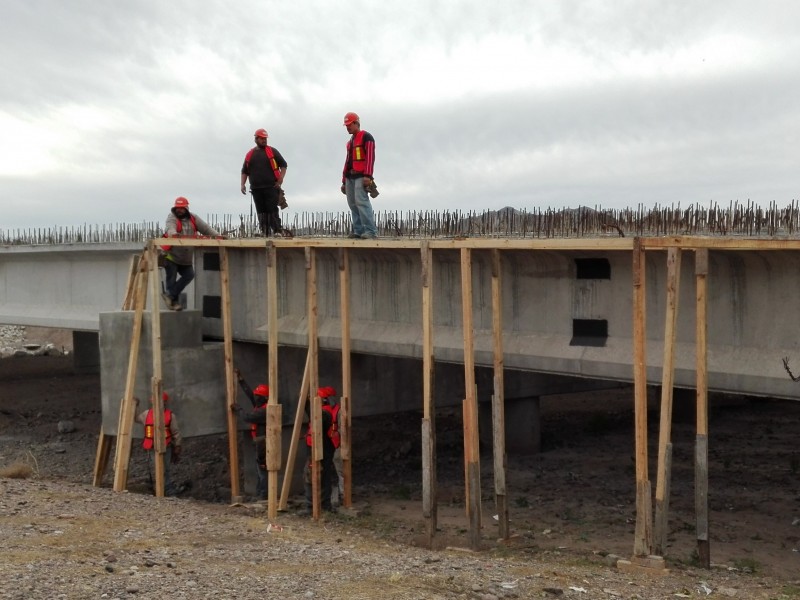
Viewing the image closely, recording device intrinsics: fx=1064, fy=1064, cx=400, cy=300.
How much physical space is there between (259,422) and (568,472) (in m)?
6.06

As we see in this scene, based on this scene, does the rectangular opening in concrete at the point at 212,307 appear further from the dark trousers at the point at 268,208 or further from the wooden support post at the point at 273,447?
the wooden support post at the point at 273,447

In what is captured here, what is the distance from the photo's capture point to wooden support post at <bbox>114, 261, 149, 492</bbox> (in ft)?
55.0

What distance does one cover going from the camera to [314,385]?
15.3 metres

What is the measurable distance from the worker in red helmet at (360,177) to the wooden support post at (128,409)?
12.7 ft

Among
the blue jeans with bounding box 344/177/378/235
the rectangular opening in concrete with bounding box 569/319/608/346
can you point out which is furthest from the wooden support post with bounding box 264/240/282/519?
the rectangular opening in concrete with bounding box 569/319/608/346

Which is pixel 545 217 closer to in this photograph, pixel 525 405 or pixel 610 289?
pixel 610 289

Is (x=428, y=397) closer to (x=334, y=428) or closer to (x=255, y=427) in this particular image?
(x=334, y=428)

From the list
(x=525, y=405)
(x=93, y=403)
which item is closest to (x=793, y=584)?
(x=525, y=405)

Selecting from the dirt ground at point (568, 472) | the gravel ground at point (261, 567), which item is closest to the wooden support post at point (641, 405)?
the gravel ground at point (261, 567)

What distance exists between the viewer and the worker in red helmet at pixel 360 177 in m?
15.4

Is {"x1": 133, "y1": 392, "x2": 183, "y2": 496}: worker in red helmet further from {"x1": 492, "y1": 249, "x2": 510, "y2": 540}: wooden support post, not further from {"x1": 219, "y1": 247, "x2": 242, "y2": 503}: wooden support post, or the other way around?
{"x1": 492, "y1": 249, "x2": 510, "y2": 540}: wooden support post

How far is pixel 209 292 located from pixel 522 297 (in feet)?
23.0

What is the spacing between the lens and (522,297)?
13.6 m

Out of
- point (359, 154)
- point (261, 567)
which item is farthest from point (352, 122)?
point (261, 567)
